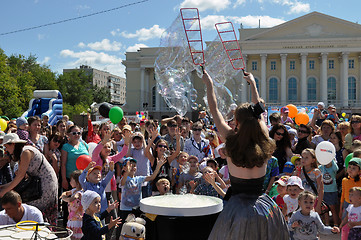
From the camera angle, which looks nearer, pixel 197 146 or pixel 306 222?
pixel 306 222

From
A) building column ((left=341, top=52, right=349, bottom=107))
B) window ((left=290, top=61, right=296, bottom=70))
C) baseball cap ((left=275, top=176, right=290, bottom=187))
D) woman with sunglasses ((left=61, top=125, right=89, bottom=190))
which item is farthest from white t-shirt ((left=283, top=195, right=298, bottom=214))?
window ((left=290, top=61, right=296, bottom=70))

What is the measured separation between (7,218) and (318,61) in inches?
2023

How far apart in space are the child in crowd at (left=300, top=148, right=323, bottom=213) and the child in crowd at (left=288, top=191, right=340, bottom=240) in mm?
1213

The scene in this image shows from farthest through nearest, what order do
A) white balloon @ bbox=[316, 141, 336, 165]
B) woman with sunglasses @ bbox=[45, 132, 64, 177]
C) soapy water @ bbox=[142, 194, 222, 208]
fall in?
woman with sunglasses @ bbox=[45, 132, 64, 177] → white balloon @ bbox=[316, 141, 336, 165] → soapy water @ bbox=[142, 194, 222, 208]

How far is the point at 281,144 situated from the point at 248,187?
140 inches

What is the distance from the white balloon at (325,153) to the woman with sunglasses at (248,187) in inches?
152

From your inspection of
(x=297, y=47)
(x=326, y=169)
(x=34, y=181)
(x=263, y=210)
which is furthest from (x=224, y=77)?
(x=297, y=47)

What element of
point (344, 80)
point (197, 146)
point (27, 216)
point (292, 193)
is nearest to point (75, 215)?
point (27, 216)

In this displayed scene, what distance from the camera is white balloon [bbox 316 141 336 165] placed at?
21.2ft

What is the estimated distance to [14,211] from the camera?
3994 millimetres

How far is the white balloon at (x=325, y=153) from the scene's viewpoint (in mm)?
6449

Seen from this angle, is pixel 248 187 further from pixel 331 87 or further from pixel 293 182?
pixel 331 87

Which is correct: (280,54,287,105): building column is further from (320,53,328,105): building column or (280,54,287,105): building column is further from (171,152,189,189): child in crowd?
(171,152,189,189): child in crowd


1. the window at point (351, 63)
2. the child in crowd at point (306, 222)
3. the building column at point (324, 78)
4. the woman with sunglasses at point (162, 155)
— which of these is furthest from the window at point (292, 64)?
the child in crowd at point (306, 222)
